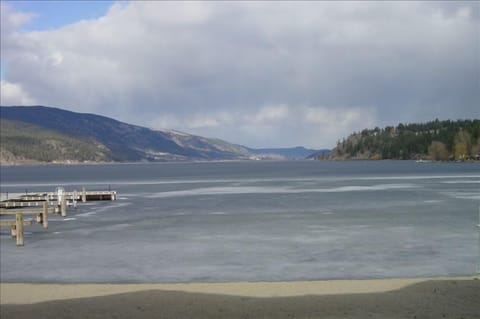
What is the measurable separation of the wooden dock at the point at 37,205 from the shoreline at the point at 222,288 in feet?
32.8

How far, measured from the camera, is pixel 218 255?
20.8m

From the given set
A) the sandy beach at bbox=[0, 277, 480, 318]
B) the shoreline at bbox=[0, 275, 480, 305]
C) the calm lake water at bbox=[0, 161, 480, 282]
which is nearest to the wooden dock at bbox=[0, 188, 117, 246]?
the calm lake water at bbox=[0, 161, 480, 282]

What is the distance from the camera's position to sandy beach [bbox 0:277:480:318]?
40.0 feet

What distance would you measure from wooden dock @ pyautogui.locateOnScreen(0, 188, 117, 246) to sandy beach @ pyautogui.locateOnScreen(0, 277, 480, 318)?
10.1m

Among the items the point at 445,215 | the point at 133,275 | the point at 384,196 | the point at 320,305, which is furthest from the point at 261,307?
the point at 384,196

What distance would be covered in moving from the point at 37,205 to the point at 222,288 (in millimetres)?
35493

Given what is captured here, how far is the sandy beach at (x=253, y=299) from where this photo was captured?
12203mm

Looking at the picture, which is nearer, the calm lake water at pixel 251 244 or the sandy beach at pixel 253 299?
the sandy beach at pixel 253 299

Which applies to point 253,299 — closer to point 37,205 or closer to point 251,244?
point 251,244

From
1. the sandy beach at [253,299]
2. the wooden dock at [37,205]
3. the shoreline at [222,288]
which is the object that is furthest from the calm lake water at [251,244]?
the sandy beach at [253,299]

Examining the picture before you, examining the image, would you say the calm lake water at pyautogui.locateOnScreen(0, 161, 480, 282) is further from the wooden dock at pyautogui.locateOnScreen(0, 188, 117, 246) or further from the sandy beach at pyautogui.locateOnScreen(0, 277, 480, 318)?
the sandy beach at pyautogui.locateOnScreen(0, 277, 480, 318)

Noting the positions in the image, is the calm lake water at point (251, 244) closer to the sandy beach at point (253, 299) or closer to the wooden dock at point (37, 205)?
the wooden dock at point (37, 205)

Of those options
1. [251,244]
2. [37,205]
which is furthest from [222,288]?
[37,205]

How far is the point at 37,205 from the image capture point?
4669cm
